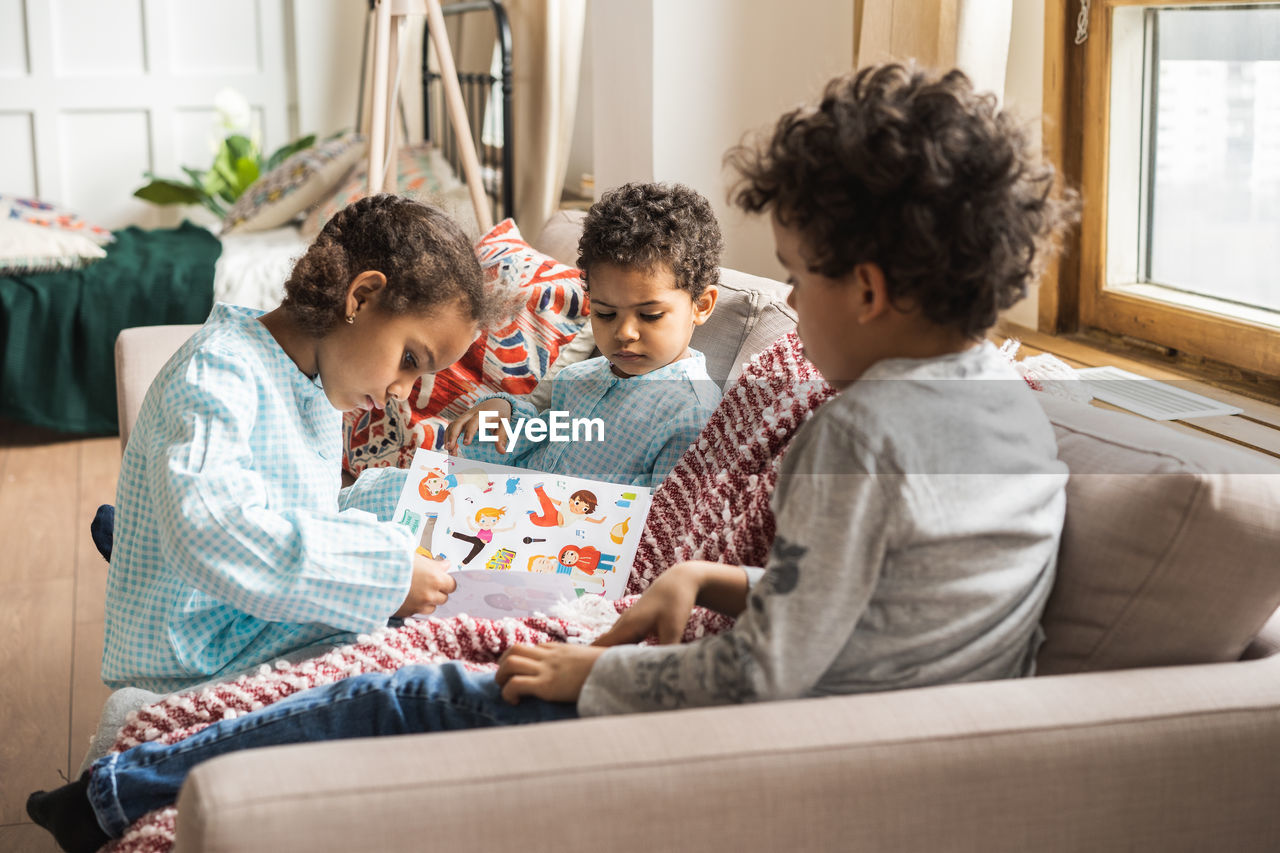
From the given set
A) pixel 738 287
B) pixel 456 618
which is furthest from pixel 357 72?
pixel 456 618

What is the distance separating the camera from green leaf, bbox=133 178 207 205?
178 inches

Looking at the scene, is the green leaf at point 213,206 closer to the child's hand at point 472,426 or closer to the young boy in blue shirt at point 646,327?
the child's hand at point 472,426

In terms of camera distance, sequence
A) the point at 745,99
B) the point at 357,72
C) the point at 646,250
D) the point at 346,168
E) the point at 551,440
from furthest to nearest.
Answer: the point at 357,72
the point at 346,168
the point at 745,99
the point at 551,440
the point at 646,250

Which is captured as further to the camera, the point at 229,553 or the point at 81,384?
the point at 81,384

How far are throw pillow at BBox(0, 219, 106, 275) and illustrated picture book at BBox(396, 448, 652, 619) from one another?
2.48m

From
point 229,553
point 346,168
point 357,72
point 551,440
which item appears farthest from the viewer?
point 357,72

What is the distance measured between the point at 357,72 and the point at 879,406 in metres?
4.67

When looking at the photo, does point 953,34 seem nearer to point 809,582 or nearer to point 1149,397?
point 1149,397

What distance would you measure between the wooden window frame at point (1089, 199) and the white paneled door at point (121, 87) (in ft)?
11.8

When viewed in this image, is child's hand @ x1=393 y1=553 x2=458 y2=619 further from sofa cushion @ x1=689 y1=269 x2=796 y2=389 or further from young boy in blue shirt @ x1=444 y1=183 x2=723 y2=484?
sofa cushion @ x1=689 y1=269 x2=796 y2=389

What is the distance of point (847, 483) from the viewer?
86 cm

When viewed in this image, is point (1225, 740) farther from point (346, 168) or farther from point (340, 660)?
point (346, 168)

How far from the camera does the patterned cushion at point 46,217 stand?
3.67 meters

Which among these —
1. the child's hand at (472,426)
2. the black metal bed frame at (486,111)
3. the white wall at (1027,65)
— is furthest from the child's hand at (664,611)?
the black metal bed frame at (486,111)
